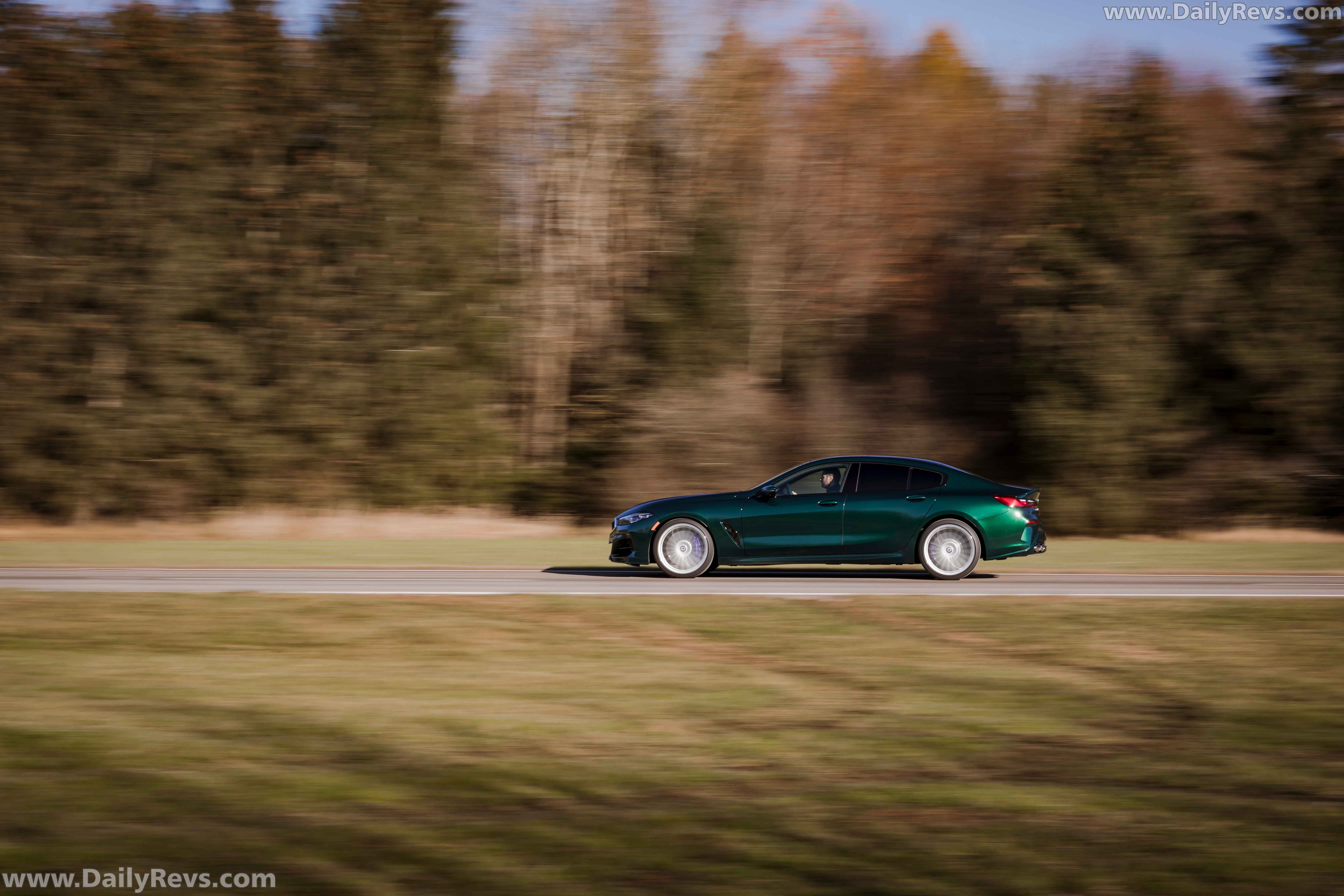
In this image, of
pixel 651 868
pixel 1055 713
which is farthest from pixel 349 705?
pixel 1055 713

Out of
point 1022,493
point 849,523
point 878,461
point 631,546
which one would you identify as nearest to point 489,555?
point 631,546

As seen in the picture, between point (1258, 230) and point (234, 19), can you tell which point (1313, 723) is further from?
point (234, 19)

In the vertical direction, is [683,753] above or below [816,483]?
below

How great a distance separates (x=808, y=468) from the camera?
1523 cm

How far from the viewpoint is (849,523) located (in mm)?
14898

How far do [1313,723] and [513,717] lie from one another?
4.61 metres

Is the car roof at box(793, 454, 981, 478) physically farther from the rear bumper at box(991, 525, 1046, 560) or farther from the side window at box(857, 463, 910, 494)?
the rear bumper at box(991, 525, 1046, 560)

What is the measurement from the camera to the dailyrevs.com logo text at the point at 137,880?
4504 mm

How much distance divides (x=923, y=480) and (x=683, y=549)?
295cm

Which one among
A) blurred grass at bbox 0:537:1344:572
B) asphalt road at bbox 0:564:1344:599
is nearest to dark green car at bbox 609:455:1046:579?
asphalt road at bbox 0:564:1344:599

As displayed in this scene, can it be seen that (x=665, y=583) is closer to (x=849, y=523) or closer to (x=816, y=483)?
(x=816, y=483)

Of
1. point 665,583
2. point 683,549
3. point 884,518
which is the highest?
point 884,518

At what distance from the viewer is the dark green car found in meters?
14.9

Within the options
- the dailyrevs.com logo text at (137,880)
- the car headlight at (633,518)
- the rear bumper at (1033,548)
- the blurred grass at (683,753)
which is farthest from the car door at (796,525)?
the dailyrevs.com logo text at (137,880)
